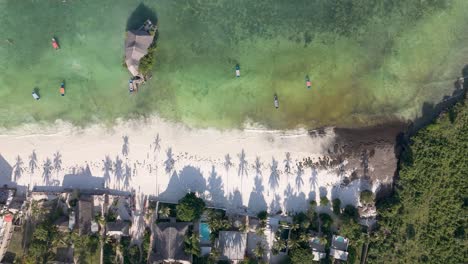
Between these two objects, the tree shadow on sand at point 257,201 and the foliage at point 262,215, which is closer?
the foliage at point 262,215

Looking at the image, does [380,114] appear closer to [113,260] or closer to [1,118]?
[113,260]

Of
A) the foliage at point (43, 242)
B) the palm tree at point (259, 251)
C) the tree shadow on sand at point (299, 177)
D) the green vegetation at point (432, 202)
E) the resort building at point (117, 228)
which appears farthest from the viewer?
the tree shadow on sand at point (299, 177)

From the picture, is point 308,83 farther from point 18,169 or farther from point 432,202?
point 18,169

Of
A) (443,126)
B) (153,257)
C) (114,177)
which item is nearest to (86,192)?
(114,177)

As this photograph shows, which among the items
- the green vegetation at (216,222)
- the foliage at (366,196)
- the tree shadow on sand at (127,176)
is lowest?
the green vegetation at (216,222)

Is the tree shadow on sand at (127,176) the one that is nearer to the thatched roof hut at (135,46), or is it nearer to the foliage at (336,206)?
the thatched roof hut at (135,46)

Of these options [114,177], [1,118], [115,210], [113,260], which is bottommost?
[113,260]

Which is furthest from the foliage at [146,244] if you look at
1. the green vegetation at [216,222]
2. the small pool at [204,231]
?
the green vegetation at [216,222]
